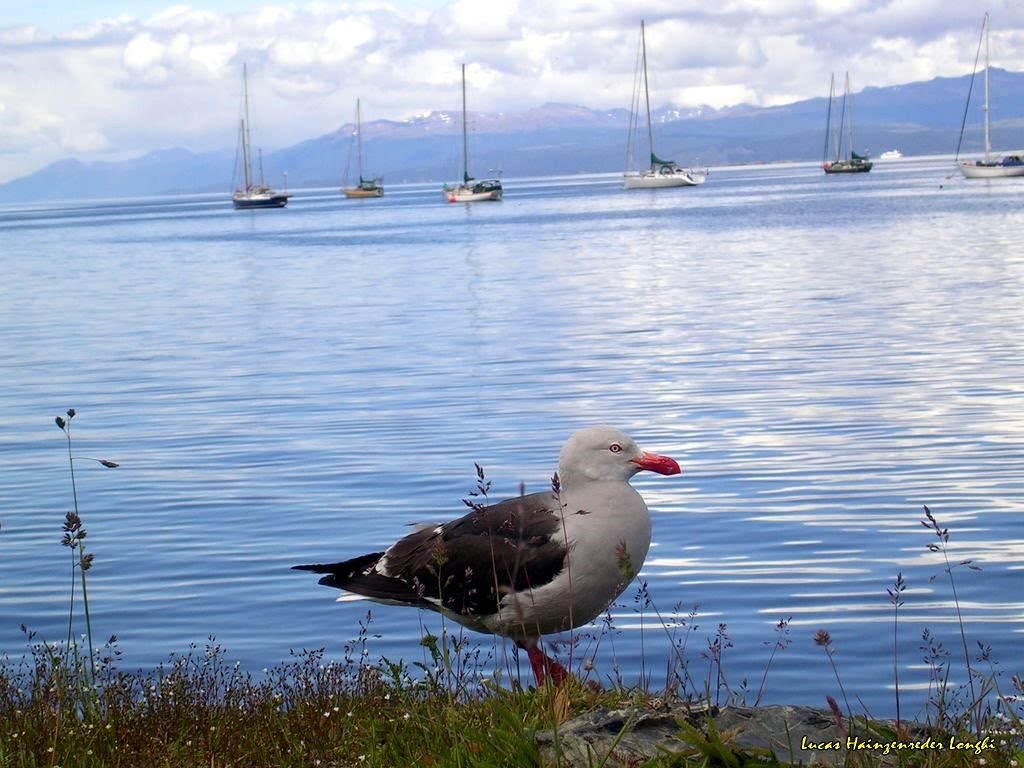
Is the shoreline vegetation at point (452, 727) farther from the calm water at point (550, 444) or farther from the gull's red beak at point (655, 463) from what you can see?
the calm water at point (550, 444)

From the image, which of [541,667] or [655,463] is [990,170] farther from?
[541,667]

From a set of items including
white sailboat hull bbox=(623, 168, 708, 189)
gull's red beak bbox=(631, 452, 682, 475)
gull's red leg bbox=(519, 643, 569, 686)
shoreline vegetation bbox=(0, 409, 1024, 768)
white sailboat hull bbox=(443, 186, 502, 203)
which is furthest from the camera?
white sailboat hull bbox=(623, 168, 708, 189)

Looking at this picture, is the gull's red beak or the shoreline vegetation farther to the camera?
the gull's red beak

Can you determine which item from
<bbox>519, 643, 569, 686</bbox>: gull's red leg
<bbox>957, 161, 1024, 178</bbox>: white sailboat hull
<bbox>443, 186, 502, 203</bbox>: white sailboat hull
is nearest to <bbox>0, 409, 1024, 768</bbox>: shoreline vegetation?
<bbox>519, 643, 569, 686</bbox>: gull's red leg

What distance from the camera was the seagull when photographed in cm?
655

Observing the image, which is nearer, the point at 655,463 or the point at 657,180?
the point at 655,463

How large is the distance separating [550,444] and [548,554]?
9605 mm

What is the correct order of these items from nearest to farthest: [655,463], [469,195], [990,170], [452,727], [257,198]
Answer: [452,727] → [655,463] → [990,170] → [469,195] → [257,198]

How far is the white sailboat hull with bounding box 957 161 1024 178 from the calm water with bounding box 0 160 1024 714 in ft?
298

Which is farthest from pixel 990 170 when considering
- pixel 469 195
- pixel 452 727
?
pixel 452 727

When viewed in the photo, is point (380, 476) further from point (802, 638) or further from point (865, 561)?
point (802, 638)

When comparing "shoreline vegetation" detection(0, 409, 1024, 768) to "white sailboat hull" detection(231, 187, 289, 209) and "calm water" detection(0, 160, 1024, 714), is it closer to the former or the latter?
"calm water" detection(0, 160, 1024, 714)

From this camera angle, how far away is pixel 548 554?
6633 mm

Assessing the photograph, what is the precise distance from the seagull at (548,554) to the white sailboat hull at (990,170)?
128170mm
